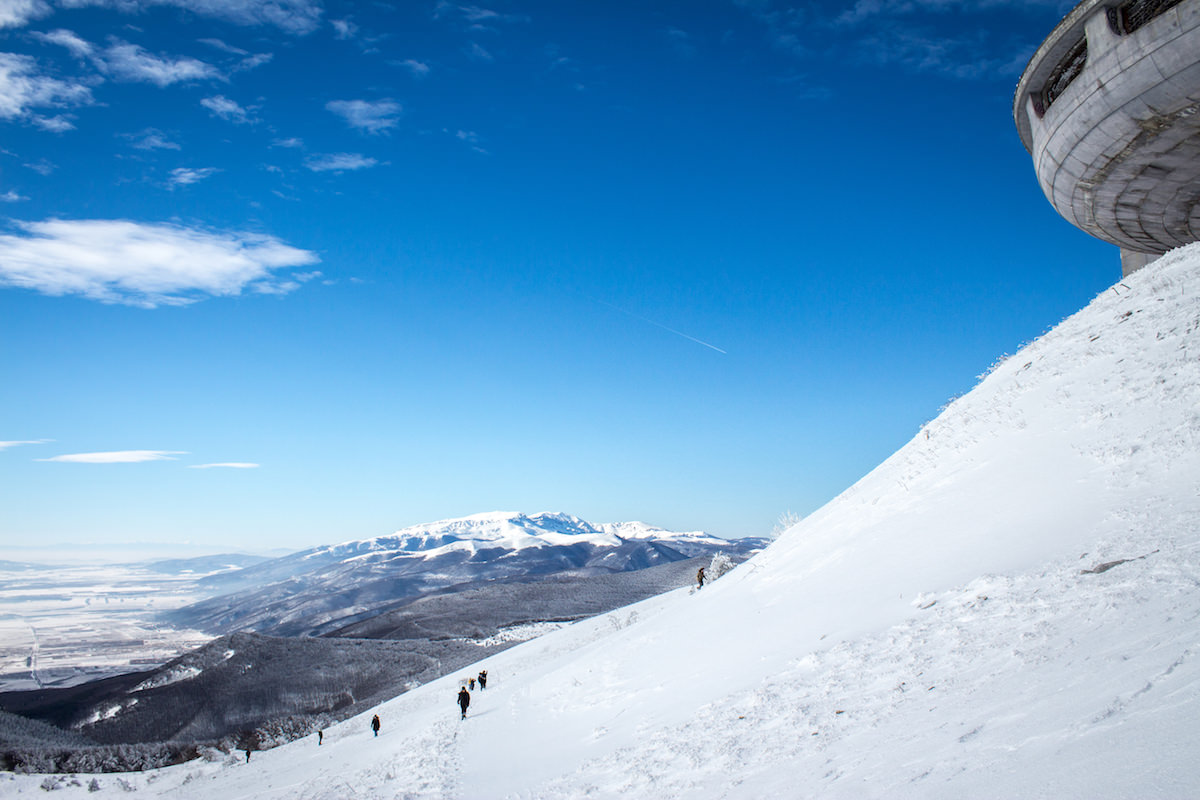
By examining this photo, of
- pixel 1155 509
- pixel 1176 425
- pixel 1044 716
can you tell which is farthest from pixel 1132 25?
pixel 1044 716

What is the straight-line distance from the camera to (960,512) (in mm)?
13820

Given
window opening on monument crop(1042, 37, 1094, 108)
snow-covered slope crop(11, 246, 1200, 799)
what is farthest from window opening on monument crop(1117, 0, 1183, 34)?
snow-covered slope crop(11, 246, 1200, 799)

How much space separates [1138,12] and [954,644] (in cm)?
1320

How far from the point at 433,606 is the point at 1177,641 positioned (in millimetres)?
122366

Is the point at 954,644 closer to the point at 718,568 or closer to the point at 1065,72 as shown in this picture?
the point at 1065,72

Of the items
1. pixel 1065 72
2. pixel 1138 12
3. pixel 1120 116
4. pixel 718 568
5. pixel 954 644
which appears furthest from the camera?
pixel 718 568

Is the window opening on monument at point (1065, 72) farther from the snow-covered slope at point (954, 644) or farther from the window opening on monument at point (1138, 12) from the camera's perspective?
the snow-covered slope at point (954, 644)

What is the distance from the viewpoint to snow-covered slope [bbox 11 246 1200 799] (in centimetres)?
619

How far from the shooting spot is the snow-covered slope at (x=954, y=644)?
6.19 m

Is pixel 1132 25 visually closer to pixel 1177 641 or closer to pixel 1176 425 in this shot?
pixel 1176 425

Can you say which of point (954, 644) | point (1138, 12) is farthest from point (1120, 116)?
point (954, 644)

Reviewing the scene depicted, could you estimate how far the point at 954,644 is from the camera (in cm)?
916

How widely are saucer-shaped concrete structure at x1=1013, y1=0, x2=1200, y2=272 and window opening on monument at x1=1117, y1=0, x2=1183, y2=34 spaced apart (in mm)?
20

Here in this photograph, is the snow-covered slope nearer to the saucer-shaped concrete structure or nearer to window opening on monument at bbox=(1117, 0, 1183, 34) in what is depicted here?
the saucer-shaped concrete structure
